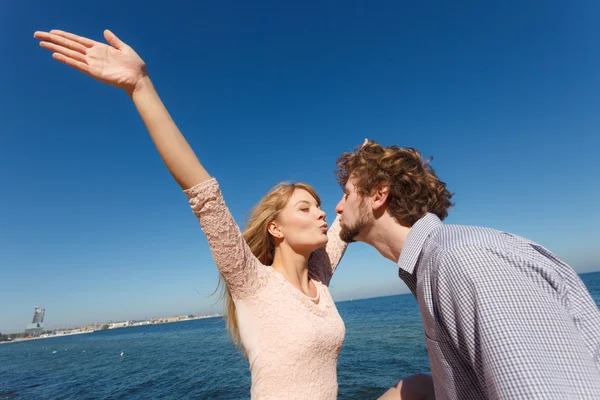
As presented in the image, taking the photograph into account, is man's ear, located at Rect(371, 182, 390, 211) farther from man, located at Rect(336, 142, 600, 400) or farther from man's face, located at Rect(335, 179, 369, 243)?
man, located at Rect(336, 142, 600, 400)

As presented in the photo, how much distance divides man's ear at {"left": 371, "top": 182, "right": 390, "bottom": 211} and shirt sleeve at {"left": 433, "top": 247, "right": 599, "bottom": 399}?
1207 mm

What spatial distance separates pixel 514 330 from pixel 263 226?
2.55 m

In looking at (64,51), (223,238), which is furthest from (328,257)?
(64,51)

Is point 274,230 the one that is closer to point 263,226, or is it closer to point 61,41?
point 263,226

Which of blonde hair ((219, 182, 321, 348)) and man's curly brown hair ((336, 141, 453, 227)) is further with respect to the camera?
blonde hair ((219, 182, 321, 348))

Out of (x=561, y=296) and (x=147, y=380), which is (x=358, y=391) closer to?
(x=561, y=296)

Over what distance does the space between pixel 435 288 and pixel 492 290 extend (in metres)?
0.33

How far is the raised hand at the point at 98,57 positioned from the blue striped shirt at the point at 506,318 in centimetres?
215

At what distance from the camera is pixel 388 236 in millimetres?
2471

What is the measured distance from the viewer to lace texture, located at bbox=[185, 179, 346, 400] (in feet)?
7.23

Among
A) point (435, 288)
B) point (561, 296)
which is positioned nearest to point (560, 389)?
point (561, 296)

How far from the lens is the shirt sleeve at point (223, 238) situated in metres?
2.11

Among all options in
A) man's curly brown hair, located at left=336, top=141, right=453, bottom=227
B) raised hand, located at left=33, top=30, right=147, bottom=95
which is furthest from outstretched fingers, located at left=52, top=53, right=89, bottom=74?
man's curly brown hair, located at left=336, top=141, right=453, bottom=227

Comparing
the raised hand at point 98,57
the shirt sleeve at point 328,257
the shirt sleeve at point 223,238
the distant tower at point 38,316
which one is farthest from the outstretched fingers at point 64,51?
the distant tower at point 38,316
